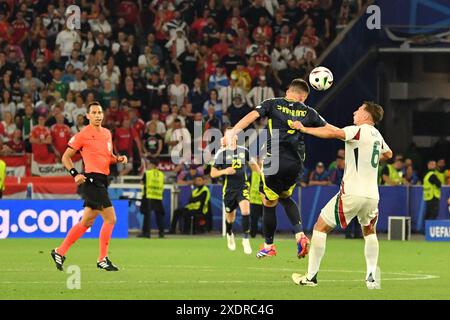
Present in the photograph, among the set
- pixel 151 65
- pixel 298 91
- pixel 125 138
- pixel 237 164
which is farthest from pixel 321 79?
pixel 151 65

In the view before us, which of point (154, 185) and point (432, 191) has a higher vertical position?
point (154, 185)

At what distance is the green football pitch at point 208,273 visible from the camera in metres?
13.7

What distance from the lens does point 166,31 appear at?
35.6 m

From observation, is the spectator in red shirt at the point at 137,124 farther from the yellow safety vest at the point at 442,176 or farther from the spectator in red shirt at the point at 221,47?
the yellow safety vest at the point at 442,176

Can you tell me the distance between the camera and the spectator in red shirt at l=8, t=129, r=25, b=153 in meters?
32.4

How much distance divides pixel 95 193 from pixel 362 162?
15.7 feet

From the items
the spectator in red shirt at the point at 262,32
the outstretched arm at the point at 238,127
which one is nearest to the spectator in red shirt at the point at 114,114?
the spectator in red shirt at the point at 262,32

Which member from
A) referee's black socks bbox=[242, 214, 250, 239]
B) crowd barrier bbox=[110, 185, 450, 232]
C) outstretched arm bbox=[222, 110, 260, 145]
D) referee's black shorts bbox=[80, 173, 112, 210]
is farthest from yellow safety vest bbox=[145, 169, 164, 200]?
outstretched arm bbox=[222, 110, 260, 145]

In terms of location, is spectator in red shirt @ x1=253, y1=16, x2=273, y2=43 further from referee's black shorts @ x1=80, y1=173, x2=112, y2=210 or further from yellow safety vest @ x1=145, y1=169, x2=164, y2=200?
referee's black shorts @ x1=80, y1=173, x2=112, y2=210

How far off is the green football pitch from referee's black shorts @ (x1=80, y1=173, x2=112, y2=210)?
95 cm

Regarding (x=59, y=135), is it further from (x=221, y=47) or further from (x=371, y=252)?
(x=371, y=252)

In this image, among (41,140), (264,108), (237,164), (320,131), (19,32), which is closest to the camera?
(320,131)

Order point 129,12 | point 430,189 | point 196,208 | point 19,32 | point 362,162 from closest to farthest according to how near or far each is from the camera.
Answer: point 362,162, point 430,189, point 196,208, point 19,32, point 129,12

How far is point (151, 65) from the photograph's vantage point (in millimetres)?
34750
